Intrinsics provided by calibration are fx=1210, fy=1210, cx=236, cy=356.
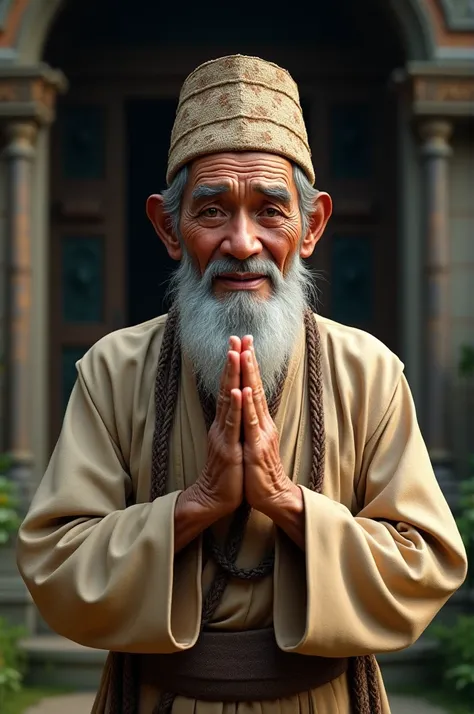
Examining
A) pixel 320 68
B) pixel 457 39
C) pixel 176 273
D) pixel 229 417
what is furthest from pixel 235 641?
pixel 320 68

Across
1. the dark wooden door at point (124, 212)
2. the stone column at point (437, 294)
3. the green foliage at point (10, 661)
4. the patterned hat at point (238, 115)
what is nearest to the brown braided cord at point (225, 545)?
the patterned hat at point (238, 115)

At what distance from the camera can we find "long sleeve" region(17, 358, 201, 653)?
7.89ft

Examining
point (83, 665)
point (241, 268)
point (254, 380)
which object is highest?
point (241, 268)

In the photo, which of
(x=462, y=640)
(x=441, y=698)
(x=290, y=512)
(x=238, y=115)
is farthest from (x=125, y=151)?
(x=290, y=512)

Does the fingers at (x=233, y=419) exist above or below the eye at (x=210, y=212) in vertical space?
below

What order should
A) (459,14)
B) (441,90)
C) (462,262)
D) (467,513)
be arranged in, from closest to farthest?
(467,513), (441,90), (459,14), (462,262)

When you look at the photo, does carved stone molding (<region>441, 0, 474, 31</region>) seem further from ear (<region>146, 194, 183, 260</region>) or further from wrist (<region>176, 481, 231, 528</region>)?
wrist (<region>176, 481, 231, 528</region>)

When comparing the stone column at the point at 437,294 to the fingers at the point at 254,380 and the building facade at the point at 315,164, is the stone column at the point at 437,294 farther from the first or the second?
the fingers at the point at 254,380

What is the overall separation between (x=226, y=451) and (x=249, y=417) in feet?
0.26

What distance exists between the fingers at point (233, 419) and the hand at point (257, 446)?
1cm

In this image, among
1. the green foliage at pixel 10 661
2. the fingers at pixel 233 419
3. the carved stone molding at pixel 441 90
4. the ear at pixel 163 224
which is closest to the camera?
the fingers at pixel 233 419

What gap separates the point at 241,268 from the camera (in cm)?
253

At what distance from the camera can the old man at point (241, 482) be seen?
Answer: 7.91 ft

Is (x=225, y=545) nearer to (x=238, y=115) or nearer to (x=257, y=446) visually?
(x=257, y=446)
